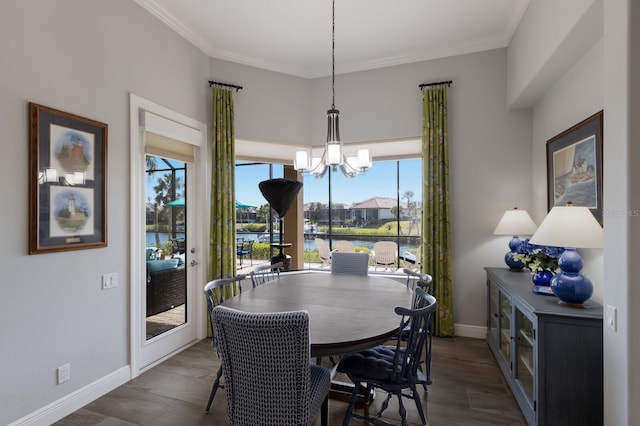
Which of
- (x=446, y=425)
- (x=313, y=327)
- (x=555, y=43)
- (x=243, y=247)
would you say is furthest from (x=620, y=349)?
(x=243, y=247)

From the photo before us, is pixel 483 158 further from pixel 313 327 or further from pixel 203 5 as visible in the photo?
pixel 203 5

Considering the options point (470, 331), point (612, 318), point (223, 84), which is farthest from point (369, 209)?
point (612, 318)

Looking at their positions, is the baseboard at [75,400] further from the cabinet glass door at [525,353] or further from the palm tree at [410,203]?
the palm tree at [410,203]

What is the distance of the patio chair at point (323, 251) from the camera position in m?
5.23

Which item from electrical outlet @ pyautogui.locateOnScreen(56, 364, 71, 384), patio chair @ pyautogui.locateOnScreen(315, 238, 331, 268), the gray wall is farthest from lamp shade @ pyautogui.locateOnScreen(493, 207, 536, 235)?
electrical outlet @ pyautogui.locateOnScreen(56, 364, 71, 384)

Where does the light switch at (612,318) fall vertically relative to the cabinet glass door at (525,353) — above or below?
above

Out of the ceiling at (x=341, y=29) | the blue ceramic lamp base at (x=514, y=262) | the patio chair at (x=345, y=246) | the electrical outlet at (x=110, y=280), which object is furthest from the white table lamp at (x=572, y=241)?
the patio chair at (x=345, y=246)

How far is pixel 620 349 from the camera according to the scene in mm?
1517

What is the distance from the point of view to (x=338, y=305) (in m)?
2.27

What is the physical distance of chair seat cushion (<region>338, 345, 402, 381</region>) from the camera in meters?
1.98

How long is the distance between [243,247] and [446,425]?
371 centimetres

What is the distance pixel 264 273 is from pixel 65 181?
185 cm

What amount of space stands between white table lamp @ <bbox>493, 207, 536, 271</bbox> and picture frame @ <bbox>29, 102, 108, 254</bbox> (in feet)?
12.1

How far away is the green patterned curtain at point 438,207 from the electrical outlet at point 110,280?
3144 millimetres
